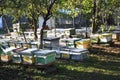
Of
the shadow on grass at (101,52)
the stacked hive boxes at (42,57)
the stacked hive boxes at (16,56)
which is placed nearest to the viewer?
the stacked hive boxes at (42,57)

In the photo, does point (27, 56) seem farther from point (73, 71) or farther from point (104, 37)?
point (104, 37)

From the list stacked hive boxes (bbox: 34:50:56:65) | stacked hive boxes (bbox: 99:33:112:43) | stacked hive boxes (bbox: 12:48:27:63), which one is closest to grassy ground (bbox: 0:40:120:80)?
stacked hive boxes (bbox: 12:48:27:63)

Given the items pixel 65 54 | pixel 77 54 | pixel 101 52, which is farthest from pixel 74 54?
pixel 101 52

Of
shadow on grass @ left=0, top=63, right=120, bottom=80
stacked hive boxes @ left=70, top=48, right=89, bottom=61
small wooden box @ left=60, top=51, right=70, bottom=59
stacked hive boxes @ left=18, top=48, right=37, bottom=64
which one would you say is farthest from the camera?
small wooden box @ left=60, top=51, right=70, bottom=59

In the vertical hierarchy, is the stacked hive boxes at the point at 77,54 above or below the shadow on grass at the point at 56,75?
above

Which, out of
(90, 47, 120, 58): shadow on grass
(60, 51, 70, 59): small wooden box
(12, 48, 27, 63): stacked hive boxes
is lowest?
(90, 47, 120, 58): shadow on grass

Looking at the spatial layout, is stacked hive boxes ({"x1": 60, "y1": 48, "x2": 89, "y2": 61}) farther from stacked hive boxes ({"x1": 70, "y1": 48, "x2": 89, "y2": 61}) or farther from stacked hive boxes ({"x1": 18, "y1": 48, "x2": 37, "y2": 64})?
stacked hive boxes ({"x1": 18, "y1": 48, "x2": 37, "y2": 64})

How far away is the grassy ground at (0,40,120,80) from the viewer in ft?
37.7

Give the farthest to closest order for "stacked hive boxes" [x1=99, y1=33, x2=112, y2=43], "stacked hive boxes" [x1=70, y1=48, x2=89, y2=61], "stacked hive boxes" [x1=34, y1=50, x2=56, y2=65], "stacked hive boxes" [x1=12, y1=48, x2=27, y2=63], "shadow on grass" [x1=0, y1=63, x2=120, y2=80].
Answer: "stacked hive boxes" [x1=99, y1=33, x2=112, y2=43] → "stacked hive boxes" [x1=70, y1=48, x2=89, y2=61] → "stacked hive boxes" [x1=12, y1=48, x2=27, y2=63] → "stacked hive boxes" [x1=34, y1=50, x2=56, y2=65] → "shadow on grass" [x1=0, y1=63, x2=120, y2=80]

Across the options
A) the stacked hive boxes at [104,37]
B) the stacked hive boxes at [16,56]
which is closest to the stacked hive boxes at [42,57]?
the stacked hive boxes at [16,56]

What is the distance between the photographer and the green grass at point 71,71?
11.5m

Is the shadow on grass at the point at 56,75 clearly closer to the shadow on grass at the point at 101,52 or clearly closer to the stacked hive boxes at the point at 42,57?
the stacked hive boxes at the point at 42,57

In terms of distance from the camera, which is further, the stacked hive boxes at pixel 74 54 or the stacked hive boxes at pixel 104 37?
the stacked hive boxes at pixel 104 37

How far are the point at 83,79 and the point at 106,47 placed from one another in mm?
8326
